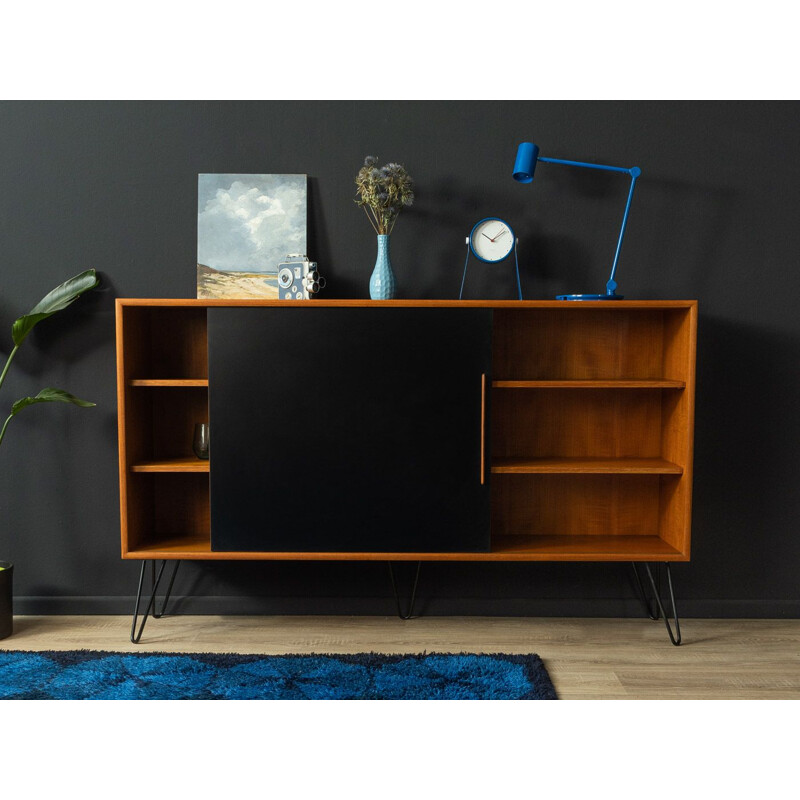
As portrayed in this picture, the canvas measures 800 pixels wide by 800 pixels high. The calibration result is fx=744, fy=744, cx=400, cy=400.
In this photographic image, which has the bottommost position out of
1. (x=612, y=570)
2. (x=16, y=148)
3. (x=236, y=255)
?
(x=612, y=570)

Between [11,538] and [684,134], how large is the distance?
11.4ft

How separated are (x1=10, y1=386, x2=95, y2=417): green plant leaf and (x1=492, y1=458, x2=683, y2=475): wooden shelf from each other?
1733 mm

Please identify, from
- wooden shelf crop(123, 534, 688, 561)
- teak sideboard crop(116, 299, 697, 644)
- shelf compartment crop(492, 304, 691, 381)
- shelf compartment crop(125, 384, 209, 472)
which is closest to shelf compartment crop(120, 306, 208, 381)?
shelf compartment crop(125, 384, 209, 472)

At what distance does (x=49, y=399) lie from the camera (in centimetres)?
304

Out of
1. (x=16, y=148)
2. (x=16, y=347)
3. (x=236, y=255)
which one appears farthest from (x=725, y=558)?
(x=16, y=148)

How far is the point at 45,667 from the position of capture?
2766 mm

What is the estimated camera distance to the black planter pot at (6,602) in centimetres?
307

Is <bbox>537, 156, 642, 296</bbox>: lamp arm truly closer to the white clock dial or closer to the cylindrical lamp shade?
the cylindrical lamp shade

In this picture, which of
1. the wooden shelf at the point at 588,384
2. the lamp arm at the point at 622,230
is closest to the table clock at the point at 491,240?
the lamp arm at the point at 622,230

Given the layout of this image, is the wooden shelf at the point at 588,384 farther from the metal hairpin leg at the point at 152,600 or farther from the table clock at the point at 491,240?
the metal hairpin leg at the point at 152,600

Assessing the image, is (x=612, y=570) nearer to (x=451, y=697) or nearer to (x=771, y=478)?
(x=771, y=478)

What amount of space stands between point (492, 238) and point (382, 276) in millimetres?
504

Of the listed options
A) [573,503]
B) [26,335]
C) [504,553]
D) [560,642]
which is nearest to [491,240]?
[573,503]

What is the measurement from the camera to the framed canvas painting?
3.23 meters
